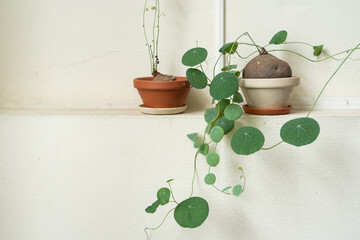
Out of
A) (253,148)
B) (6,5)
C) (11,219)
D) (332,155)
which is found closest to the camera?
(253,148)

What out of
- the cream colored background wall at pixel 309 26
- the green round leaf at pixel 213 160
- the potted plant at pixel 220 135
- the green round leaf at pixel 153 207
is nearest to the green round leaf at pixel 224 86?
the potted plant at pixel 220 135

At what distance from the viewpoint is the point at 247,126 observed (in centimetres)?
130

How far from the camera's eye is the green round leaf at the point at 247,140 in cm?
127

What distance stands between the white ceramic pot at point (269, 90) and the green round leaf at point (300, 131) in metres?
0.17

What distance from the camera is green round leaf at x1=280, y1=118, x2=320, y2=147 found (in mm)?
1232

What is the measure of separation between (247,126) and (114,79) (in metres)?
0.65

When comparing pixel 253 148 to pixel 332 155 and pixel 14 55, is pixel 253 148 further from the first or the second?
pixel 14 55

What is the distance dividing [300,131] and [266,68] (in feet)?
0.96

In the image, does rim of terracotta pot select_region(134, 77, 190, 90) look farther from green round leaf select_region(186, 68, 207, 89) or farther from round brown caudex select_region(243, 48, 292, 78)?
round brown caudex select_region(243, 48, 292, 78)

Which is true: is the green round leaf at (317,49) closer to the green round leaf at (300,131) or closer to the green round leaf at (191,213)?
the green round leaf at (300,131)

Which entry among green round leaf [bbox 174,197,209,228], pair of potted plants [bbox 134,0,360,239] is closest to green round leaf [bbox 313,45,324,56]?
pair of potted plants [bbox 134,0,360,239]

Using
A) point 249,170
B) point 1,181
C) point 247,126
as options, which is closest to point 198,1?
point 247,126

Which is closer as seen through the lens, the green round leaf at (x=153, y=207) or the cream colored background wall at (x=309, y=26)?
the green round leaf at (x=153, y=207)

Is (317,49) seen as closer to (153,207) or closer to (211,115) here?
(211,115)
